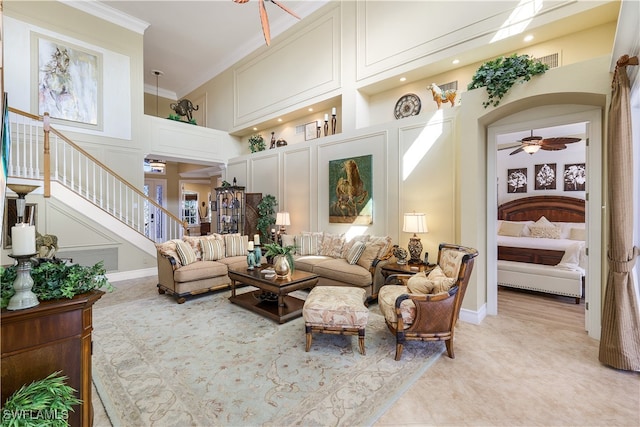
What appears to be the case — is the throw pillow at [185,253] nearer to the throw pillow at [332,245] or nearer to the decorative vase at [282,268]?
the decorative vase at [282,268]

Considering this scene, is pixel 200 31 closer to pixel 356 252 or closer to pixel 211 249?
pixel 211 249

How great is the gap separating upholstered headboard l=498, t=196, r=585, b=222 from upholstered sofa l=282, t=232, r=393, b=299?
14.8ft

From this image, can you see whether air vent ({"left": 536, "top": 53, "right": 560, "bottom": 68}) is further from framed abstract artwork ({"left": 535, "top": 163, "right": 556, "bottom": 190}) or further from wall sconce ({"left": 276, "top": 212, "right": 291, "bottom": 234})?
wall sconce ({"left": 276, "top": 212, "right": 291, "bottom": 234})

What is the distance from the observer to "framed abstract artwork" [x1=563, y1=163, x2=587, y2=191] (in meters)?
6.42

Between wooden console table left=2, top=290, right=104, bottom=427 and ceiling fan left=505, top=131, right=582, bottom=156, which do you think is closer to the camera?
wooden console table left=2, top=290, right=104, bottom=427

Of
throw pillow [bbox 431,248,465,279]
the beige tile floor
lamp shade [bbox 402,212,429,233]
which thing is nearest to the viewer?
the beige tile floor

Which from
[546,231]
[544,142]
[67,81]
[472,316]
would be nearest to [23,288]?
[472,316]

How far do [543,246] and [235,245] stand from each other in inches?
214

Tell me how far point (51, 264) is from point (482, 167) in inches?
165

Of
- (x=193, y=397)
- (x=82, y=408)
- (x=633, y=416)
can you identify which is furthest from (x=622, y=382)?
(x=82, y=408)

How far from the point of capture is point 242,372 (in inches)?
95.5

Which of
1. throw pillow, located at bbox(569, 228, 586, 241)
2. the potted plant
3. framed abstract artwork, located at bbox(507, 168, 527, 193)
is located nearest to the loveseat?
the potted plant

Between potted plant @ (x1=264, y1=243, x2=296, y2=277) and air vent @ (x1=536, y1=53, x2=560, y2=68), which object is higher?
air vent @ (x1=536, y1=53, x2=560, y2=68)

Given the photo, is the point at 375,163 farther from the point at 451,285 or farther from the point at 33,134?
the point at 33,134
